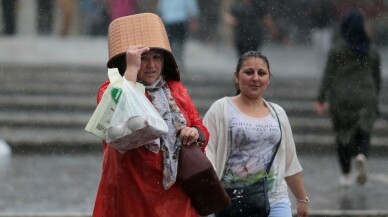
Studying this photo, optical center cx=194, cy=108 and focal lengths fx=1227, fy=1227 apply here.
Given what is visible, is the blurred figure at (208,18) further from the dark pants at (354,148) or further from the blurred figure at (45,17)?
the dark pants at (354,148)

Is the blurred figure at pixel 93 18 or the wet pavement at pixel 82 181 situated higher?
the blurred figure at pixel 93 18

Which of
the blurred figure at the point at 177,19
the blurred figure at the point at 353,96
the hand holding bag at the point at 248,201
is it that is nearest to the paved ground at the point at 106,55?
the blurred figure at the point at 177,19

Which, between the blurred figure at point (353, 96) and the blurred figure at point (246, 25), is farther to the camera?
the blurred figure at point (246, 25)

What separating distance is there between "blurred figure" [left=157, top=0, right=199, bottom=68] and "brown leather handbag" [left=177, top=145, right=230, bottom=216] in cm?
1063

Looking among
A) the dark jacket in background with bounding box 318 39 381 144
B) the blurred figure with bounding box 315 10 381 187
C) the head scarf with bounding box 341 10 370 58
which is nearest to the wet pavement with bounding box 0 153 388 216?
the blurred figure with bounding box 315 10 381 187

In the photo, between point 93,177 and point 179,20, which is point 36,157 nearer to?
point 93,177

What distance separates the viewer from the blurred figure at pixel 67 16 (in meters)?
21.3

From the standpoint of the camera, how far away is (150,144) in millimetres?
5566

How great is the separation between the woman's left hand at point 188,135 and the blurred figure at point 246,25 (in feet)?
33.5

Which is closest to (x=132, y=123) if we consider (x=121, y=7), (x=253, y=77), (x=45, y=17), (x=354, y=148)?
(x=253, y=77)

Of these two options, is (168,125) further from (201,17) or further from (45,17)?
(45,17)

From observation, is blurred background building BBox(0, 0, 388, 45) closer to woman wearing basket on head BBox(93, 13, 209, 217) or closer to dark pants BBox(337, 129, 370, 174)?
dark pants BBox(337, 129, 370, 174)

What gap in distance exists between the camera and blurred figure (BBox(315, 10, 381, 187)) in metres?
11.3

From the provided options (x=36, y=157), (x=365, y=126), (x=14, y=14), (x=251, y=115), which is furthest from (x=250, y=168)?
(x=14, y=14)
